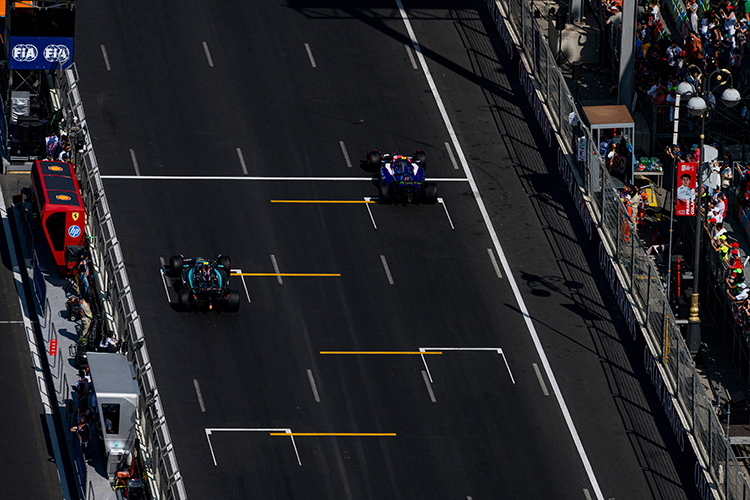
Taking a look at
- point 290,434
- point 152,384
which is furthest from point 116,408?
point 290,434

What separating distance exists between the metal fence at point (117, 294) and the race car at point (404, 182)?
9.49 meters

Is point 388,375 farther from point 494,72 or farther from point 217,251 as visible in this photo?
point 494,72

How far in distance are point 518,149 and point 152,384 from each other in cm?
1900

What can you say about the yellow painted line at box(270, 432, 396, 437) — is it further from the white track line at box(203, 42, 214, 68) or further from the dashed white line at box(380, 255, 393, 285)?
the white track line at box(203, 42, 214, 68)

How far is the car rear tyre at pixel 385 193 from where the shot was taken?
70.7m

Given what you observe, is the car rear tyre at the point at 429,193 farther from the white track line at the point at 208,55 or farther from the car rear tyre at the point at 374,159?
the white track line at the point at 208,55

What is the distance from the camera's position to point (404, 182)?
70500 millimetres

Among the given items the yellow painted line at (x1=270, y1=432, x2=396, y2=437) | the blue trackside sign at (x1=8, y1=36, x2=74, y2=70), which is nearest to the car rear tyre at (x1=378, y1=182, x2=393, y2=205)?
the yellow painted line at (x1=270, y1=432, x2=396, y2=437)

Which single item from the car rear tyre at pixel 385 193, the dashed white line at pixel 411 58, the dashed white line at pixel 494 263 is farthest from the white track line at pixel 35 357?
the dashed white line at pixel 411 58

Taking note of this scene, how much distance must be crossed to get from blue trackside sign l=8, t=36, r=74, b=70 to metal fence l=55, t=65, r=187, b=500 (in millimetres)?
494

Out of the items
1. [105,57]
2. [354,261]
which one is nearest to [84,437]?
[354,261]

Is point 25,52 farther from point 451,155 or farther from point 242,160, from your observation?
point 451,155

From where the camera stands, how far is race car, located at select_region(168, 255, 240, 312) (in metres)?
65.3

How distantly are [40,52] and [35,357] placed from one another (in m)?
14.5
